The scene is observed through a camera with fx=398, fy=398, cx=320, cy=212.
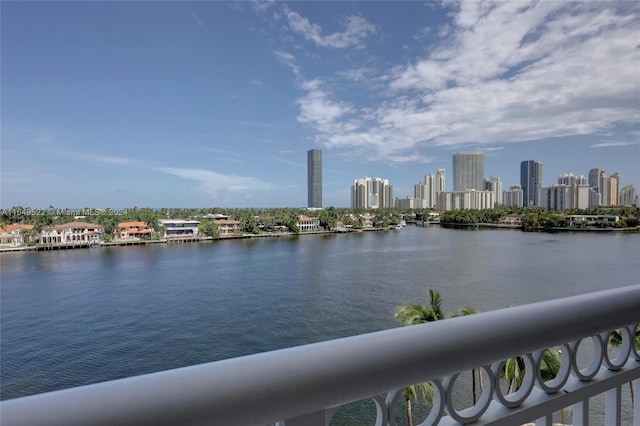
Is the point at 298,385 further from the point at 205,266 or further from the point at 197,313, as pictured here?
the point at 205,266

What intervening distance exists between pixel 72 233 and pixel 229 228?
1268cm

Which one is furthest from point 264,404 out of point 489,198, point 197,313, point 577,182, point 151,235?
point 489,198

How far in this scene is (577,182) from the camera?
58719mm

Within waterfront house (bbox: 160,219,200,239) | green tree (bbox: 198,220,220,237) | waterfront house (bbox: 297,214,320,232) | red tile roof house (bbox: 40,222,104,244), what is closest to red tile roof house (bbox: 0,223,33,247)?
red tile roof house (bbox: 40,222,104,244)

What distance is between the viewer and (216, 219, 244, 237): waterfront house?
37.0 meters

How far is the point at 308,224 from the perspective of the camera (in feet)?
140

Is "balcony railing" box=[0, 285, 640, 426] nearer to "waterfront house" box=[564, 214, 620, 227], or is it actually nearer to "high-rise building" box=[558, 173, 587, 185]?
"waterfront house" box=[564, 214, 620, 227]

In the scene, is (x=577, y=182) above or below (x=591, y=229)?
above

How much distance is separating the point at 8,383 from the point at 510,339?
1105 centimetres

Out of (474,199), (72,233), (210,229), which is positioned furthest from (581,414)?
(474,199)

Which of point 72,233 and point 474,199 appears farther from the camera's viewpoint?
point 474,199

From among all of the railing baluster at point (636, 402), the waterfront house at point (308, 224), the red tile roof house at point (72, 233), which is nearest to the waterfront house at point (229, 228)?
the waterfront house at point (308, 224)

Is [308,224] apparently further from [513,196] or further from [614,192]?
[513,196]

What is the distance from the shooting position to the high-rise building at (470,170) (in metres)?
72.2
